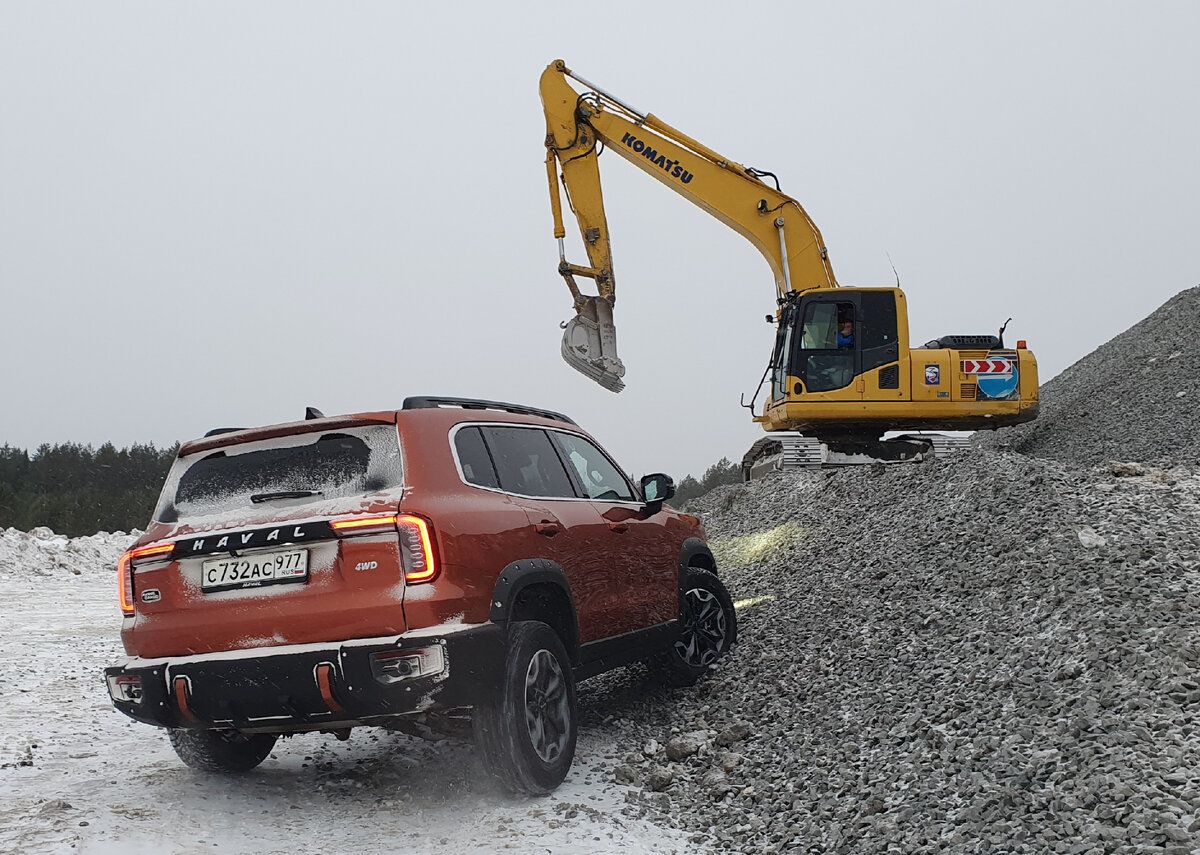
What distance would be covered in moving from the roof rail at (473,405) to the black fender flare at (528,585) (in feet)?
3.11

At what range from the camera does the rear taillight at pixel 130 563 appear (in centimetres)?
458

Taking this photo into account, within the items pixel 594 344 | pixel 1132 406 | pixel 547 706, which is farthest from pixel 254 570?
pixel 1132 406

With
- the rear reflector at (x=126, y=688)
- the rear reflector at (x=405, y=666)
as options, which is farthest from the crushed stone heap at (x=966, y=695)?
the rear reflector at (x=126, y=688)

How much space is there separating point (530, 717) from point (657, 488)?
6.84 ft

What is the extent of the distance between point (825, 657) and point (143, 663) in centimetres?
426

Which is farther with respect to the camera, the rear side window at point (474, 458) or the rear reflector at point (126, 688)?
the rear side window at point (474, 458)

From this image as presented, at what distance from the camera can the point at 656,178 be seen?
1535 cm

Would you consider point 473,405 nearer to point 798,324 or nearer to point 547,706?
point 547,706

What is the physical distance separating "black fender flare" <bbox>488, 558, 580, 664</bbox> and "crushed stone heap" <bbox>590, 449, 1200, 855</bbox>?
849 millimetres

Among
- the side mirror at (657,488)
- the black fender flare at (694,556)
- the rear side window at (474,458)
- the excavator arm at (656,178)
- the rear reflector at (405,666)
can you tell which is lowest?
the rear reflector at (405,666)

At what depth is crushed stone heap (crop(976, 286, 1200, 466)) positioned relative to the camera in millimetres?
16484

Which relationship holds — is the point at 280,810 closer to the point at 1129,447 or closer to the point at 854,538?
the point at 854,538

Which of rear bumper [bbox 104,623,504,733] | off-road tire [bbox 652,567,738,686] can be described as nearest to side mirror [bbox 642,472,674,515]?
off-road tire [bbox 652,567,738,686]

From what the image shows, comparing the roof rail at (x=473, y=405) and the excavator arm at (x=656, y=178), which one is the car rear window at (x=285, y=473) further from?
the excavator arm at (x=656, y=178)
